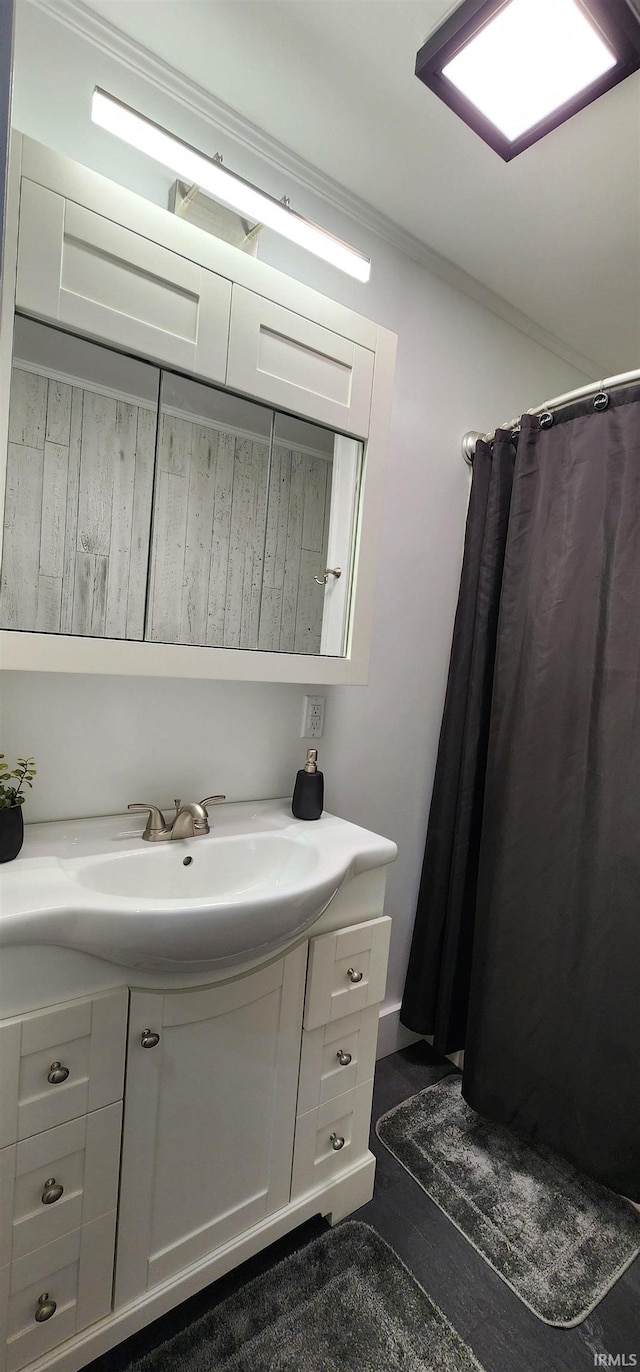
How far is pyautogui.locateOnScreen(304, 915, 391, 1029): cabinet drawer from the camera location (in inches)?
44.4

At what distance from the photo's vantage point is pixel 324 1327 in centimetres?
104

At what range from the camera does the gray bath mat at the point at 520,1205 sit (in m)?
1.16

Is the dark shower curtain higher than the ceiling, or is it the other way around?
the ceiling

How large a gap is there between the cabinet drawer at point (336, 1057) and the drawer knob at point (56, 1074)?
47 cm

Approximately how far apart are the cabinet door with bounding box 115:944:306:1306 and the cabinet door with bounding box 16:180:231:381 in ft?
A: 3.67

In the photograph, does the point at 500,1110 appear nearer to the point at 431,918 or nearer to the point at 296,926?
the point at 431,918

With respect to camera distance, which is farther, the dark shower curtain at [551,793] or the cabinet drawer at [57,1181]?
the dark shower curtain at [551,793]

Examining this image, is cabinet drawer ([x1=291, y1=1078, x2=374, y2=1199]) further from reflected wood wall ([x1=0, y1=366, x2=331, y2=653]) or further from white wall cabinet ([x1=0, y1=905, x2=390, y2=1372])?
reflected wood wall ([x1=0, y1=366, x2=331, y2=653])

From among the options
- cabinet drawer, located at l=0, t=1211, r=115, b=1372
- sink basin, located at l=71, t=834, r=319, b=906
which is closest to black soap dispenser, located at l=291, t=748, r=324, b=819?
sink basin, located at l=71, t=834, r=319, b=906

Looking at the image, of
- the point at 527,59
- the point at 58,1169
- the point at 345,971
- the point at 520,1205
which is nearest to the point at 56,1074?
the point at 58,1169

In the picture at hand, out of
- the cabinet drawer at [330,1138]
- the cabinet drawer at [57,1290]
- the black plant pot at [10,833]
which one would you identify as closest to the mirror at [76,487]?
the black plant pot at [10,833]

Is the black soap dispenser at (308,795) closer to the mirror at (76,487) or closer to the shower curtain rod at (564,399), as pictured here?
the mirror at (76,487)

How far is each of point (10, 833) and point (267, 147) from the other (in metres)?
1.58

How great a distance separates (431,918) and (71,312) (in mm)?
1732
